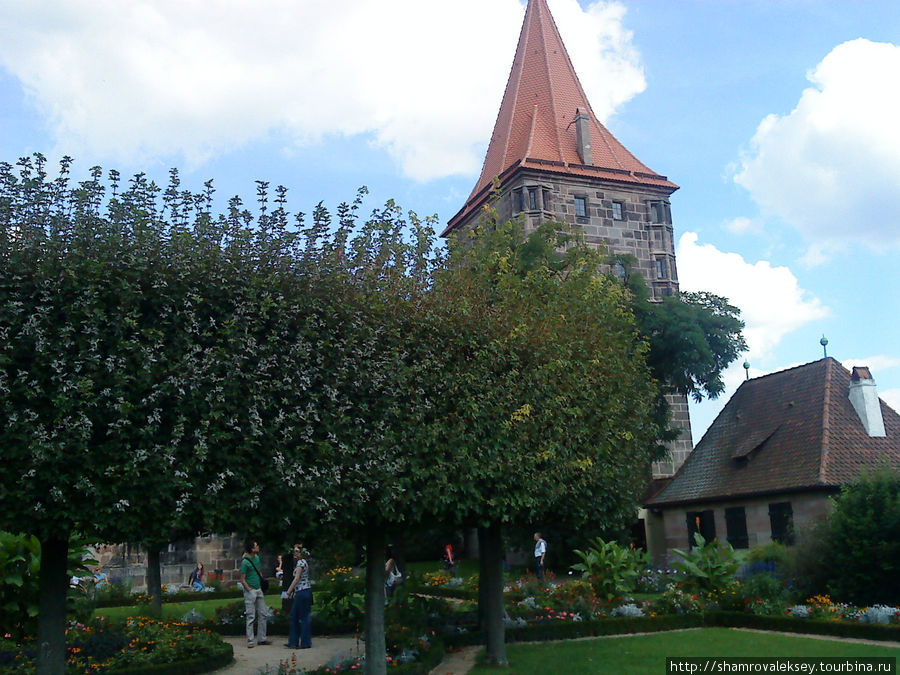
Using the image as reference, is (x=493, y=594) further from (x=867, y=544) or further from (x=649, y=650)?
(x=867, y=544)

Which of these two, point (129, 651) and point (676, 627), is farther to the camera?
point (676, 627)

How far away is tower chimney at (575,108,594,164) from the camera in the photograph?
42.0m

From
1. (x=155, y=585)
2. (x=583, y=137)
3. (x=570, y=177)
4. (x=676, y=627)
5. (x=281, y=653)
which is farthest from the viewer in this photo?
(x=583, y=137)

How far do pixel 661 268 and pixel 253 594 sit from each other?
3108cm

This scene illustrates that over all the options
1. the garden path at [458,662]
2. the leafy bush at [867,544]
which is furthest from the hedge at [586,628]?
the leafy bush at [867,544]

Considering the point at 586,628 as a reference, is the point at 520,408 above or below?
above

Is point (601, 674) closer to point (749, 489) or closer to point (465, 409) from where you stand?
point (465, 409)

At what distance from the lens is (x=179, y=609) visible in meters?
22.8

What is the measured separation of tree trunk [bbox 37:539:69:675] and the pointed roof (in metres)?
32.3

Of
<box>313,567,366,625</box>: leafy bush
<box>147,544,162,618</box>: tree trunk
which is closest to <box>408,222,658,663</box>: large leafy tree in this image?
<box>313,567,366,625</box>: leafy bush

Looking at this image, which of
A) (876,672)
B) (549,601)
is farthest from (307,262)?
(549,601)

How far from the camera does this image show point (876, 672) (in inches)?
444

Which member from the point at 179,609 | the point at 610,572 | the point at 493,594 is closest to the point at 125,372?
the point at 493,594

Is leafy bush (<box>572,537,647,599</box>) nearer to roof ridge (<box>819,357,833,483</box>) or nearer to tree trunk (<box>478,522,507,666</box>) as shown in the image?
tree trunk (<box>478,522,507,666</box>)
